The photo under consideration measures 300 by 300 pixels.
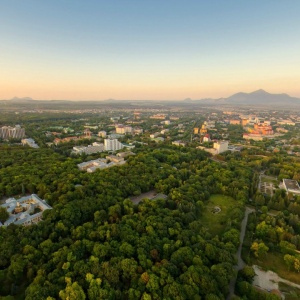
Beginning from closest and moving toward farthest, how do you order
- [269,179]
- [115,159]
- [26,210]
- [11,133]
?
[26,210] < [269,179] < [115,159] < [11,133]

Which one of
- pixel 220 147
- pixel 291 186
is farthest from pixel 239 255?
pixel 220 147

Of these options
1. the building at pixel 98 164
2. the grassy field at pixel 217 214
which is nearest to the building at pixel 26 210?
the building at pixel 98 164

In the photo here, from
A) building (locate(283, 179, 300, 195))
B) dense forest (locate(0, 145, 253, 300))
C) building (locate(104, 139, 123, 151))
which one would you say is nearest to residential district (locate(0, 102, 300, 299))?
building (locate(283, 179, 300, 195))

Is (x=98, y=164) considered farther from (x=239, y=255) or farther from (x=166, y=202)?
(x=239, y=255)

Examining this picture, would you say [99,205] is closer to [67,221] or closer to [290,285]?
[67,221]

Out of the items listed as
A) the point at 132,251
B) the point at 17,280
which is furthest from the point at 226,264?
the point at 17,280

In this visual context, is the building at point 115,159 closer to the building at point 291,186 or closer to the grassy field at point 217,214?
the grassy field at point 217,214
